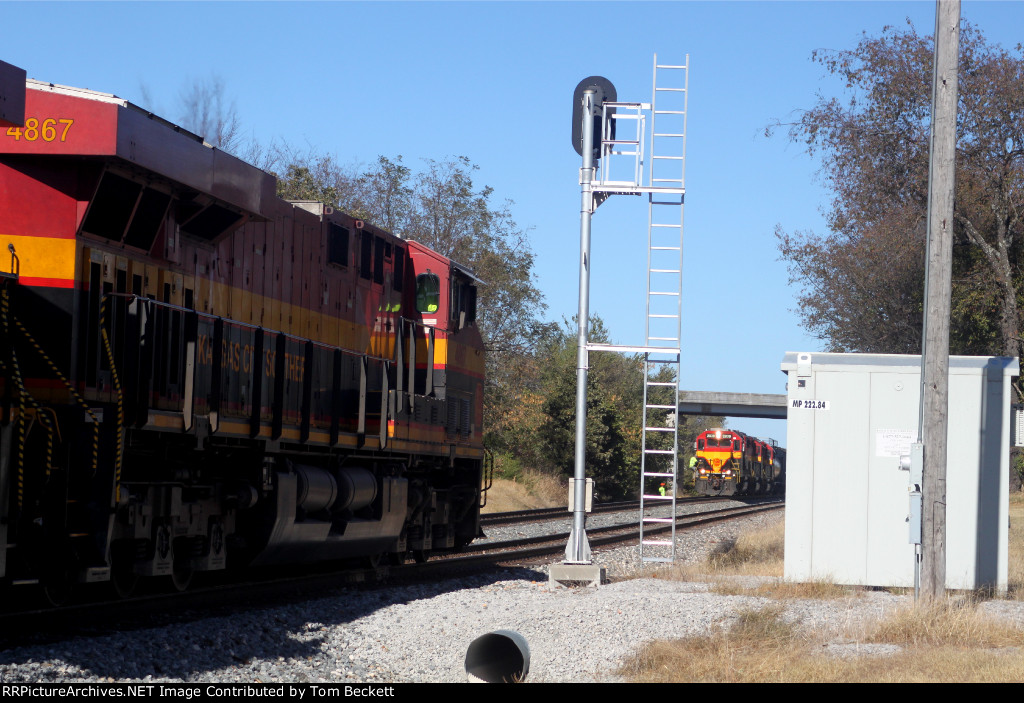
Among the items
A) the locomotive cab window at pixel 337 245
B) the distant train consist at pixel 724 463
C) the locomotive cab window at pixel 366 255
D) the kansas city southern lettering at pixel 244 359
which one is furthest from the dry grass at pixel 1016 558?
the distant train consist at pixel 724 463

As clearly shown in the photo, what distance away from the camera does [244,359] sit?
1071cm

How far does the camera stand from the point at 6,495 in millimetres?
7016

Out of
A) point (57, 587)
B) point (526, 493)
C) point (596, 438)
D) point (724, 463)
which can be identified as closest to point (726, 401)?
point (724, 463)

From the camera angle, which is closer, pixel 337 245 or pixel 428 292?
pixel 337 245

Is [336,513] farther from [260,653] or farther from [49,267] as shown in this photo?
[49,267]

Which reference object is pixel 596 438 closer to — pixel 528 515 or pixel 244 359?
pixel 528 515

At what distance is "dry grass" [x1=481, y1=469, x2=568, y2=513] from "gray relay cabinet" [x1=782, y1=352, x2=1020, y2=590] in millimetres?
19253

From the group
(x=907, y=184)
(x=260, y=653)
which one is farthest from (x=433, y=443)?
(x=907, y=184)

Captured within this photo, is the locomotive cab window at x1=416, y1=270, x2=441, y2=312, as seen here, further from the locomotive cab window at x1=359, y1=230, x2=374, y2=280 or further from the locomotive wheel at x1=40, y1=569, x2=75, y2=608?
the locomotive wheel at x1=40, y1=569, x2=75, y2=608

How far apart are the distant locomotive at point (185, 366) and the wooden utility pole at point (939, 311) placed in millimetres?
6075

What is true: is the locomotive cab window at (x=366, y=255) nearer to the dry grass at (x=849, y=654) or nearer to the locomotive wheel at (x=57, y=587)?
the locomotive wheel at (x=57, y=587)

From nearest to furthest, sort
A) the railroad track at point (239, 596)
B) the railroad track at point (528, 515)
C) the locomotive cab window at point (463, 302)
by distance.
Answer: the railroad track at point (239, 596), the locomotive cab window at point (463, 302), the railroad track at point (528, 515)

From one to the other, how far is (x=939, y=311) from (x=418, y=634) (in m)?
6.16

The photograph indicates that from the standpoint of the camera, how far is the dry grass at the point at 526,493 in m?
34.4
